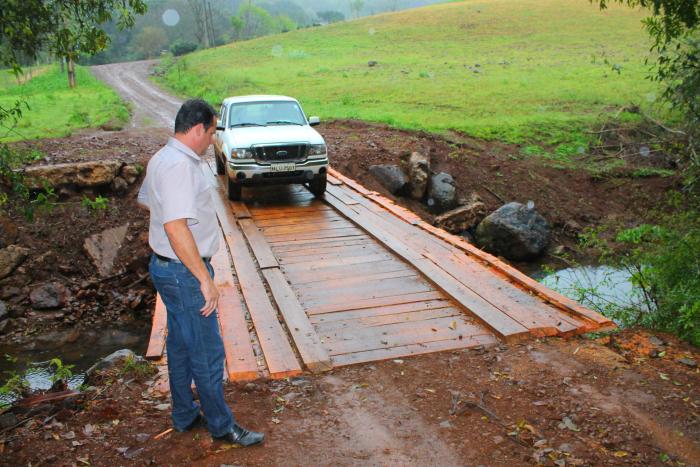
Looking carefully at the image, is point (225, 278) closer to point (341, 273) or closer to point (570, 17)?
point (341, 273)

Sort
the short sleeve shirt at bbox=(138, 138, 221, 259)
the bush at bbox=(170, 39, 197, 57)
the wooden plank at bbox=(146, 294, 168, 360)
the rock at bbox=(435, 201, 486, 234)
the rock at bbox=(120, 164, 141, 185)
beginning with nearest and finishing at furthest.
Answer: the short sleeve shirt at bbox=(138, 138, 221, 259) → the wooden plank at bbox=(146, 294, 168, 360) → the rock at bbox=(120, 164, 141, 185) → the rock at bbox=(435, 201, 486, 234) → the bush at bbox=(170, 39, 197, 57)

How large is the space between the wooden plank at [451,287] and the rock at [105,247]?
429 cm

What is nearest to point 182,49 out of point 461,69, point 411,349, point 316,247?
point 461,69

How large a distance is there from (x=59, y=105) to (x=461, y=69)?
21056 mm

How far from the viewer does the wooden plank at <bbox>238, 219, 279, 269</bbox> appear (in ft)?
24.0

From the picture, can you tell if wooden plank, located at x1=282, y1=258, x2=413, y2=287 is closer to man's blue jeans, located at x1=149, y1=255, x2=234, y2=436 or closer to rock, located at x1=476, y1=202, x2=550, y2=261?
man's blue jeans, located at x1=149, y1=255, x2=234, y2=436

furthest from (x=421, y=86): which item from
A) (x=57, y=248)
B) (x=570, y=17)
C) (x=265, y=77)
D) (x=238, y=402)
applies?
(x=570, y=17)

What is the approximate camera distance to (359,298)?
638 cm

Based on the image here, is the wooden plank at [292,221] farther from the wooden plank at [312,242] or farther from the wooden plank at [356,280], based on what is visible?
the wooden plank at [356,280]

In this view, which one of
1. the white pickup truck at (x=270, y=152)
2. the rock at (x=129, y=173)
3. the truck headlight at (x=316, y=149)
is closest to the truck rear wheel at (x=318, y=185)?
the white pickup truck at (x=270, y=152)

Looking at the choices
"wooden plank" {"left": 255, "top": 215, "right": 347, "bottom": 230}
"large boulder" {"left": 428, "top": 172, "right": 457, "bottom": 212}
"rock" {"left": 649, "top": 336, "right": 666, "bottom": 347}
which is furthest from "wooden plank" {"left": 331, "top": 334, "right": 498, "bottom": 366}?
"large boulder" {"left": 428, "top": 172, "right": 457, "bottom": 212}

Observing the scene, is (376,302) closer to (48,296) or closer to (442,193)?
(48,296)

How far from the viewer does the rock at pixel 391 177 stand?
13258mm

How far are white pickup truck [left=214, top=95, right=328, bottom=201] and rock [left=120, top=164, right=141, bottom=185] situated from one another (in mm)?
2496
